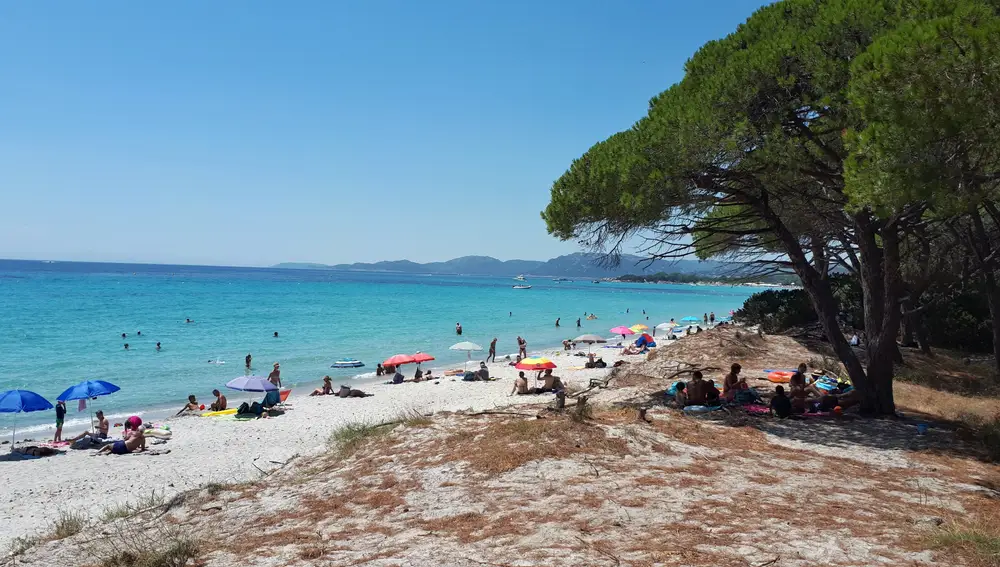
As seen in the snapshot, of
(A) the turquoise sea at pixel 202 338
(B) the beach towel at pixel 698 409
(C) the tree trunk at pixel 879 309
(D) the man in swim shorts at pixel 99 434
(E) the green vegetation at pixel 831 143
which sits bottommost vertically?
(A) the turquoise sea at pixel 202 338

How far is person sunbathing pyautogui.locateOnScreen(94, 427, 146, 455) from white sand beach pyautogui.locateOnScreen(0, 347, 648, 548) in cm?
31

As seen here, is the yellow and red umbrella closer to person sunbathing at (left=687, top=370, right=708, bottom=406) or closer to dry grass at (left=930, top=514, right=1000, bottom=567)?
person sunbathing at (left=687, top=370, right=708, bottom=406)

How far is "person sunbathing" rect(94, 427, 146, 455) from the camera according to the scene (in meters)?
14.3

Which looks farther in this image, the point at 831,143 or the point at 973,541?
the point at 831,143

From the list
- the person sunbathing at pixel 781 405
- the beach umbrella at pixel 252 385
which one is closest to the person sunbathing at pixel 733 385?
the person sunbathing at pixel 781 405

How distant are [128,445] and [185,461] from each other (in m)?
1.99

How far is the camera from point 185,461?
1348 cm

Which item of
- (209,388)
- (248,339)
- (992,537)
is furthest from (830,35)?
(248,339)

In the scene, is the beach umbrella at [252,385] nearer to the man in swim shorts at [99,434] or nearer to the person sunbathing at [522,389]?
the man in swim shorts at [99,434]

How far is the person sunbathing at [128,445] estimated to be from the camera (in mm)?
14305

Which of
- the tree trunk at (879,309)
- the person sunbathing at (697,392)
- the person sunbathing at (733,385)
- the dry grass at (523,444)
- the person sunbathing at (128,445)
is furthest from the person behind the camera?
the person sunbathing at (128,445)

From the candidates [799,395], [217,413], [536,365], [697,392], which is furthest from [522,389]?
[799,395]

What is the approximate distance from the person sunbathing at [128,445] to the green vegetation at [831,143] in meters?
11.2

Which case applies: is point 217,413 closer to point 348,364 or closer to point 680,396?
point 348,364
